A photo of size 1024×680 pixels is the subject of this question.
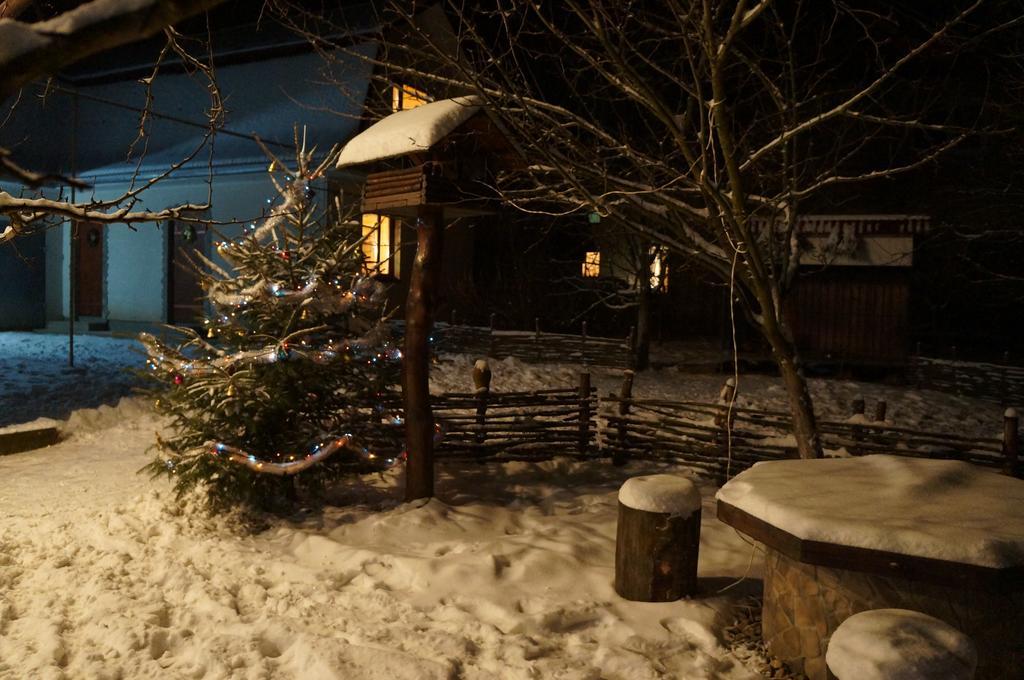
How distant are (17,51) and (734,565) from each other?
16.5ft

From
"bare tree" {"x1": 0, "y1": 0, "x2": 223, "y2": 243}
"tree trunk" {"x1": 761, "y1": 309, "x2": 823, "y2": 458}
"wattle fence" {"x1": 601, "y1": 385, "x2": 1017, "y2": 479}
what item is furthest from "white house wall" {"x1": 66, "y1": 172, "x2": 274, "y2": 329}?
"bare tree" {"x1": 0, "y1": 0, "x2": 223, "y2": 243}

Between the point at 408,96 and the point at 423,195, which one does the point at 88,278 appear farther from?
the point at 423,195

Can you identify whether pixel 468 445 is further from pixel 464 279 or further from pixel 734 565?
pixel 464 279

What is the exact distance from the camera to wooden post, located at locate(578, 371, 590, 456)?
8.95m

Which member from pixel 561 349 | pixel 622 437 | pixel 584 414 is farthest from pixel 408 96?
pixel 622 437

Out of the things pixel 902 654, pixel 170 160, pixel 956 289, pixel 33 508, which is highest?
pixel 170 160

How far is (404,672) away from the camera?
12.4 feet

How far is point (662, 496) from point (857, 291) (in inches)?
526

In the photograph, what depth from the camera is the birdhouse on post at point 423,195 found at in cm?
646

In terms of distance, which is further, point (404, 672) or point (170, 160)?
point (170, 160)

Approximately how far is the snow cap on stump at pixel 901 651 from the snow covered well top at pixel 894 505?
16.0 inches

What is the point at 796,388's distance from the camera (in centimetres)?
565

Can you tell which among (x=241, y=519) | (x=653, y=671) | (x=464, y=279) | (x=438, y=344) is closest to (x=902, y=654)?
(x=653, y=671)

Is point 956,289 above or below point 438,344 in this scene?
above
